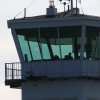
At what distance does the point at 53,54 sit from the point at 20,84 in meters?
2.67

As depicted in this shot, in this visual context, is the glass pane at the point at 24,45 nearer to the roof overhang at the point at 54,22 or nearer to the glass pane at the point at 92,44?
the roof overhang at the point at 54,22

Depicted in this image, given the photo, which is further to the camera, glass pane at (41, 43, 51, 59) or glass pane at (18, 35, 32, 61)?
glass pane at (18, 35, 32, 61)

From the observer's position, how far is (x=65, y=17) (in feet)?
225

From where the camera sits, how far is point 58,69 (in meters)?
68.7

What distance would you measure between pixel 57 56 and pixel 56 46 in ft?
2.16

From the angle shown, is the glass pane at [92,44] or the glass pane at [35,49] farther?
the glass pane at [35,49]

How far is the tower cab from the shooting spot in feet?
225

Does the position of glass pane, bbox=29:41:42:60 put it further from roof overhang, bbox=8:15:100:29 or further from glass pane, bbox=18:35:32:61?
roof overhang, bbox=8:15:100:29

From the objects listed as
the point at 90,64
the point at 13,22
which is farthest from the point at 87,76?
Result: the point at 13,22

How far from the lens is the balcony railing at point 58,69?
6838 cm

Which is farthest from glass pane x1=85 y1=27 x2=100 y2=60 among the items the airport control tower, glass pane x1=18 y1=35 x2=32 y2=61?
glass pane x1=18 y1=35 x2=32 y2=61

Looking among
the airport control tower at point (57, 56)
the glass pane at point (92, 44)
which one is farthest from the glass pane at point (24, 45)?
the glass pane at point (92, 44)

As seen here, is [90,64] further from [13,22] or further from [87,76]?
[13,22]

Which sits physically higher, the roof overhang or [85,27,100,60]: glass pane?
the roof overhang
